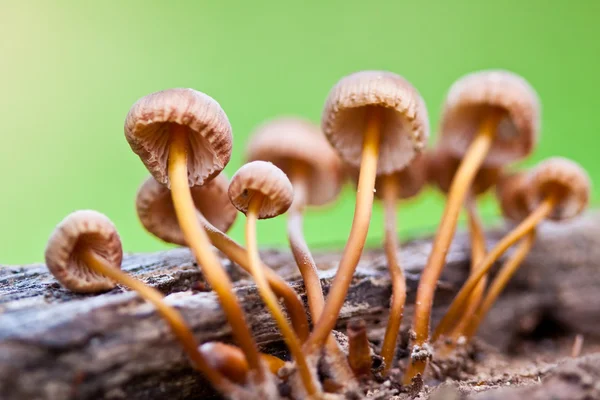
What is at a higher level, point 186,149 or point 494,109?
point 494,109

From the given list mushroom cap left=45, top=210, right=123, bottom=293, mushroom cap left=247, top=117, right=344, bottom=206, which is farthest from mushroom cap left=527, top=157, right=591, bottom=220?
mushroom cap left=45, top=210, right=123, bottom=293

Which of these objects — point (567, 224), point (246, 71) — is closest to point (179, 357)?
point (567, 224)

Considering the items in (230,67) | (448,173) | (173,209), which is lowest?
(173,209)

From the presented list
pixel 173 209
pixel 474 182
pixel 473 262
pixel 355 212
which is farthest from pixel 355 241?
pixel 474 182

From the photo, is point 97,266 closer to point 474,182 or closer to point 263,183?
point 263,183

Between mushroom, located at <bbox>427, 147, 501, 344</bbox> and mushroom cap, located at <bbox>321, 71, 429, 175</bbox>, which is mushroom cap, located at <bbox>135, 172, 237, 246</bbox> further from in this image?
mushroom, located at <bbox>427, 147, 501, 344</bbox>

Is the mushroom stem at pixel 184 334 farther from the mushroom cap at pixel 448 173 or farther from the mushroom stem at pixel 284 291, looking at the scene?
the mushroom cap at pixel 448 173
